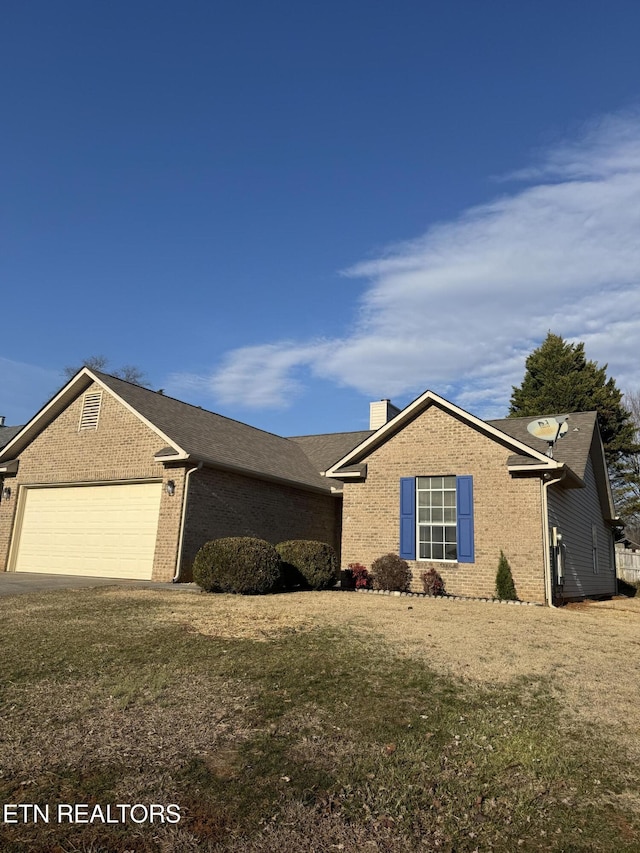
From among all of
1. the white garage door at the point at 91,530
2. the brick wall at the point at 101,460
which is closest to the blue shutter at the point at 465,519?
the brick wall at the point at 101,460

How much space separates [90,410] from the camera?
57.8 feet

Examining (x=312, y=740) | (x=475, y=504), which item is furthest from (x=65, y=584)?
(x=312, y=740)

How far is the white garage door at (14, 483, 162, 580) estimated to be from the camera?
50.8ft

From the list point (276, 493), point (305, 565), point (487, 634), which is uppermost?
point (276, 493)

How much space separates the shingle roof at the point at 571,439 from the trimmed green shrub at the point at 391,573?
4.03m

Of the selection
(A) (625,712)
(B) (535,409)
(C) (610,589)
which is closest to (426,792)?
(A) (625,712)

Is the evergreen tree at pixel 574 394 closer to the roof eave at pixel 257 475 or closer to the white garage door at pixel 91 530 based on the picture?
the roof eave at pixel 257 475

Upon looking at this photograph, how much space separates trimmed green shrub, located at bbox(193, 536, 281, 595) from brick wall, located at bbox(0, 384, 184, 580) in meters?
2.54

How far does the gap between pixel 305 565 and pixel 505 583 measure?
474 cm

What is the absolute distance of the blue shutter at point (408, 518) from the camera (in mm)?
15031

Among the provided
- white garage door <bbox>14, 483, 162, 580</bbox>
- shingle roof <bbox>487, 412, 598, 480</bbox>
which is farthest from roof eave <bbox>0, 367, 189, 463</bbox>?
shingle roof <bbox>487, 412, 598, 480</bbox>

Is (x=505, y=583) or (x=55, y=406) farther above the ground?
(x=55, y=406)

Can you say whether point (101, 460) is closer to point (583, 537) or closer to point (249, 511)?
point (249, 511)

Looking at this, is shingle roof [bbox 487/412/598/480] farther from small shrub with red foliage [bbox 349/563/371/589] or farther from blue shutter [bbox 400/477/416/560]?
small shrub with red foliage [bbox 349/563/371/589]
